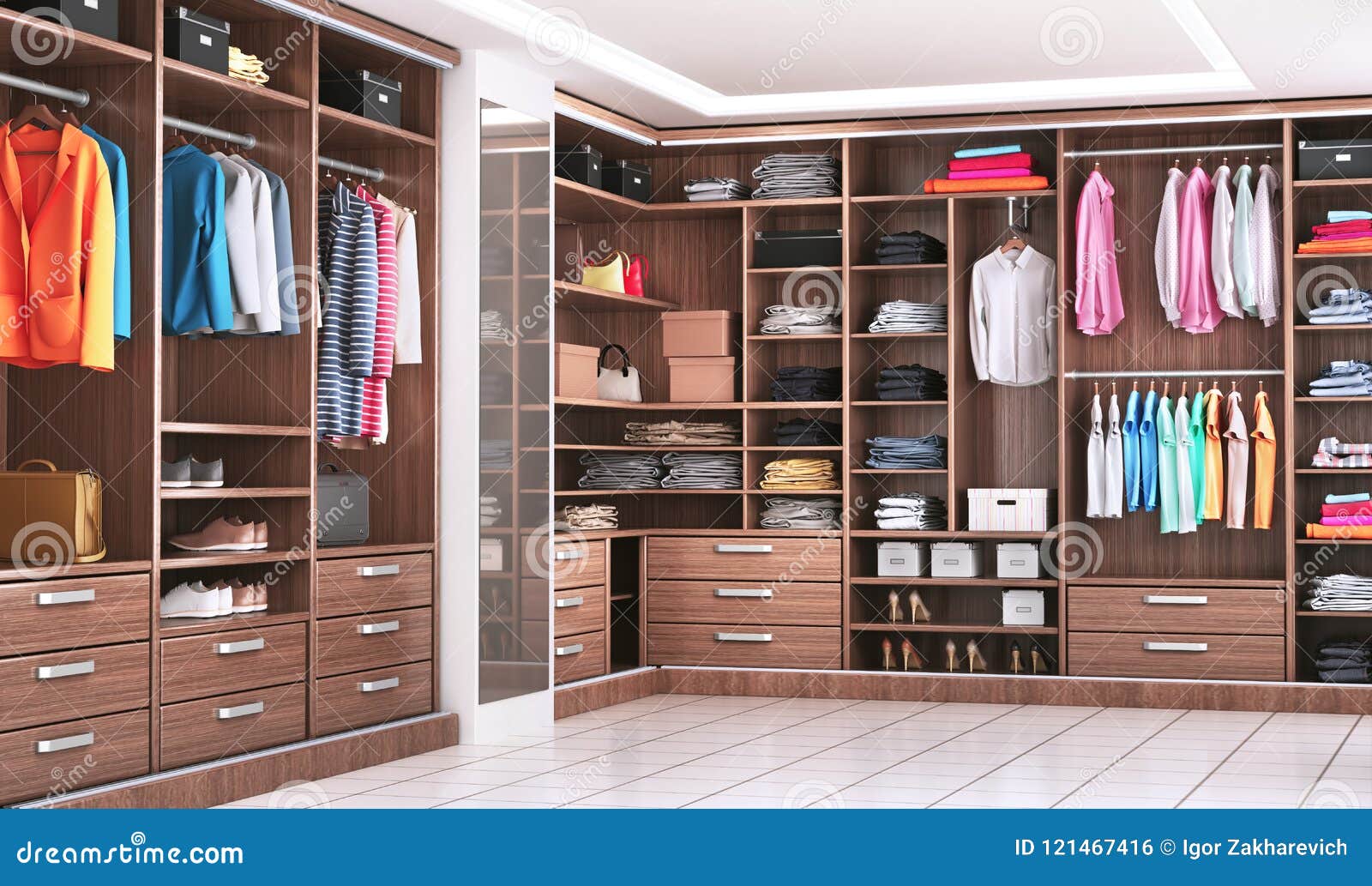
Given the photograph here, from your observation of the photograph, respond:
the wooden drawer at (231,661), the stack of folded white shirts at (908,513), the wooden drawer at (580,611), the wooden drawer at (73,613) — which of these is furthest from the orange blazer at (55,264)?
the stack of folded white shirts at (908,513)

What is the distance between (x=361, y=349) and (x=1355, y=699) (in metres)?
4.23

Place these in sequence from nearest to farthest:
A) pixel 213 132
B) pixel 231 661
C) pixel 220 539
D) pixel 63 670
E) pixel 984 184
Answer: pixel 63 670
pixel 231 661
pixel 220 539
pixel 213 132
pixel 984 184

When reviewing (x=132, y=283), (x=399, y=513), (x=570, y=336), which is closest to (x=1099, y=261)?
(x=570, y=336)

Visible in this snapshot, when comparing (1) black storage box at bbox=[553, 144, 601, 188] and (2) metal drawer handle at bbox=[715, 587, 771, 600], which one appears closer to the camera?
(1) black storage box at bbox=[553, 144, 601, 188]

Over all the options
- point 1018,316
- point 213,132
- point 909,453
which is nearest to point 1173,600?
point 909,453

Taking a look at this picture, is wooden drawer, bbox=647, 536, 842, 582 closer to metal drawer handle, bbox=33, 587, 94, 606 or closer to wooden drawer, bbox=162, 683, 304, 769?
wooden drawer, bbox=162, 683, 304, 769

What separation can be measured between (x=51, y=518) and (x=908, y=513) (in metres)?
3.94

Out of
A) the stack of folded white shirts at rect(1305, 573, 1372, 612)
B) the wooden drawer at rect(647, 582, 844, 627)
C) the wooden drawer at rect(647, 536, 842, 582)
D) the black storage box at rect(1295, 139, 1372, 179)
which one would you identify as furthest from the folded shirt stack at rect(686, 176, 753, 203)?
the stack of folded white shirts at rect(1305, 573, 1372, 612)

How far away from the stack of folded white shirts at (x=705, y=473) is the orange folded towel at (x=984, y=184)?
1.55 m

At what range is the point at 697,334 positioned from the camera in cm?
754

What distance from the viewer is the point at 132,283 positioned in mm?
4602

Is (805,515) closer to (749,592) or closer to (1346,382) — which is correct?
(749,592)

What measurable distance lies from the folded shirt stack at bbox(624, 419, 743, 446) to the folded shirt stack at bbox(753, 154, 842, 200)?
111cm

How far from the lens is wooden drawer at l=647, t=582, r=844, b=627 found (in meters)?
7.15
